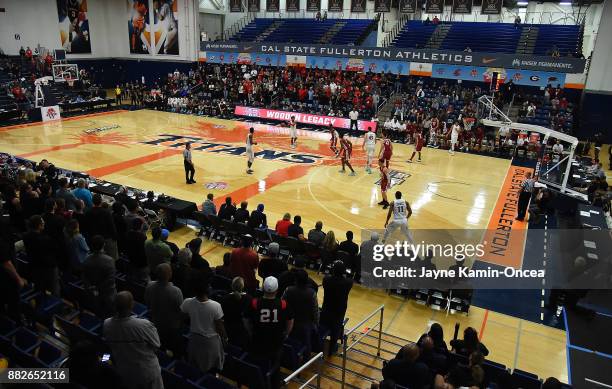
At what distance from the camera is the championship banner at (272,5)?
131 feet

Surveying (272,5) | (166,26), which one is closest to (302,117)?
(272,5)

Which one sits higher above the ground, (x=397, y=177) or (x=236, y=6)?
(x=236, y=6)

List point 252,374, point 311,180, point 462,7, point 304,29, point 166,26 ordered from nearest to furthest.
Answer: point 252,374 < point 311,180 < point 462,7 < point 304,29 < point 166,26

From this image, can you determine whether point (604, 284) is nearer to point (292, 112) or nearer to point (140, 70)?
point (292, 112)

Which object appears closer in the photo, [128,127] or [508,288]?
[508,288]

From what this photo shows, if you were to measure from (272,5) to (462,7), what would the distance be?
16392mm

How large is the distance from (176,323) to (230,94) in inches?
1216

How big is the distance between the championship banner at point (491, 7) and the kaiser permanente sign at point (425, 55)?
6.94m

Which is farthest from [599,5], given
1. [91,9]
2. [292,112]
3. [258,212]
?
[91,9]

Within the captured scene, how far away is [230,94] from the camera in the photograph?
34.9m

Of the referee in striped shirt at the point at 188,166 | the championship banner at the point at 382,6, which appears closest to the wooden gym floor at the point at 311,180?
the referee in striped shirt at the point at 188,166

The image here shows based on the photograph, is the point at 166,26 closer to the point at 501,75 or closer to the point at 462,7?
the point at 462,7

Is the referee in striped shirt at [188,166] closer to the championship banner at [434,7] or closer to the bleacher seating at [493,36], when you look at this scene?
the bleacher seating at [493,36]

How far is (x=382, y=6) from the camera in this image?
34688 mm
